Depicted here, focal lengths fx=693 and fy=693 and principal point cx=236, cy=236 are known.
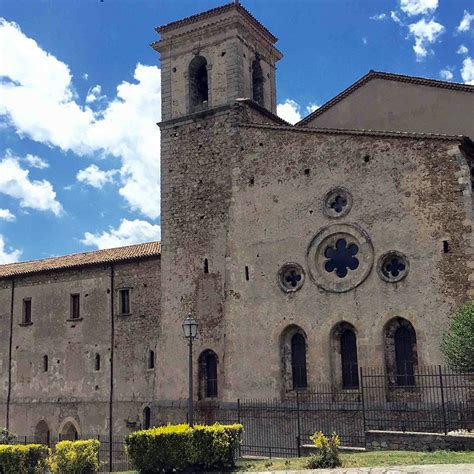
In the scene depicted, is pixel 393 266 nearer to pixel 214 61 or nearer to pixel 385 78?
pixel 385 78

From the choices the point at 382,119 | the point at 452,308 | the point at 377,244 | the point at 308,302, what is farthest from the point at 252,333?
the point at 382,119

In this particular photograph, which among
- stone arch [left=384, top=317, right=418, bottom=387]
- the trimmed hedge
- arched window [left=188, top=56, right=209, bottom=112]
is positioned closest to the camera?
the trimmed hedge

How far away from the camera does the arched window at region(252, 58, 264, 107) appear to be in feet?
96.5

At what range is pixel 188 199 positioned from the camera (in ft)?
89.9

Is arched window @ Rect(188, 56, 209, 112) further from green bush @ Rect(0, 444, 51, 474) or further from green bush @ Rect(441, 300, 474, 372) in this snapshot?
green bush @ Rect(0, 444, 51, 474)

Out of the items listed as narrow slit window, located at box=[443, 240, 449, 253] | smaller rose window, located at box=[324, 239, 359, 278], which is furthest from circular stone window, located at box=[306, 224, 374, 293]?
narrow slit window, located at box=[443, 240, 449, 253]

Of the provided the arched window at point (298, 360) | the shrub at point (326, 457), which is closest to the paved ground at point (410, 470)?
the shrub at point (326, 457)

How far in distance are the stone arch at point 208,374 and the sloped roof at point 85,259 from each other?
5.82 m

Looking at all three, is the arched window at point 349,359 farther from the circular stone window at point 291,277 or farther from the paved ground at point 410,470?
the paved ground at point 410,470

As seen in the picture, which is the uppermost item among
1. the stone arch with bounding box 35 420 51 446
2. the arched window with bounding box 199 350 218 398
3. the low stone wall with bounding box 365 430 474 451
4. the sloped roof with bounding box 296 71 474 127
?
the sloped roof with bounding box 296 71 474 127

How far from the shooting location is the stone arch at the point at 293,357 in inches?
926

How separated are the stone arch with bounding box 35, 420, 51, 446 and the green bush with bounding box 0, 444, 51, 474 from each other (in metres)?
12.2

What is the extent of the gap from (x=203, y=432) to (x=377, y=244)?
8766mm

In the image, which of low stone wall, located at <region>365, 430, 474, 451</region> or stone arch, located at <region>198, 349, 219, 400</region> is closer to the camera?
low stone wall, located at <region>365, 430, 474, 451</region>
